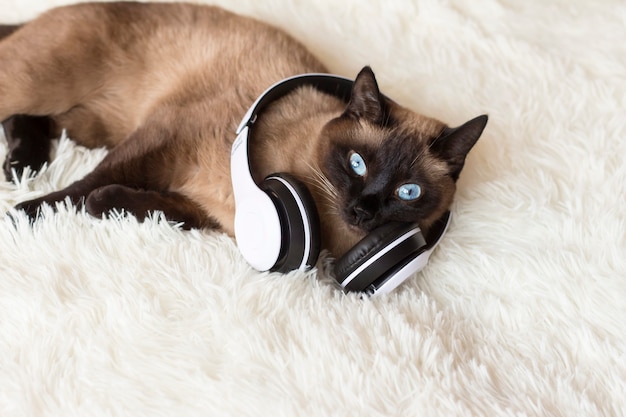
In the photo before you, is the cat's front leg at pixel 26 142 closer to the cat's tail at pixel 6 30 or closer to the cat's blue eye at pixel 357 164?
the cat's tail at pixel 6 30

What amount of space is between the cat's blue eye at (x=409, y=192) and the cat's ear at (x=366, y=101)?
0.47 ft

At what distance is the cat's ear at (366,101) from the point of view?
1.01m

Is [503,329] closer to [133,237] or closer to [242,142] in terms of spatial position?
[242,142]

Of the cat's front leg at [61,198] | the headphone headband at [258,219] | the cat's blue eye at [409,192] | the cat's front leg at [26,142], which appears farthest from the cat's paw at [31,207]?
the cat's blue eye at [409,192]

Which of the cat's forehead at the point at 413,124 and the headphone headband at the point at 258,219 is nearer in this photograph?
the headphone headband at the point at 258,219

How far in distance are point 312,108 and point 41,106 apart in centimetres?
64

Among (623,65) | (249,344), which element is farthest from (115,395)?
(623,65)

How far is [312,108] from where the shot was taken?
46.4 inches

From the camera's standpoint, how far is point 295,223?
90 cm

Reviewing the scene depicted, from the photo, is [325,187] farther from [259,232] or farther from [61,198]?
[61,198]

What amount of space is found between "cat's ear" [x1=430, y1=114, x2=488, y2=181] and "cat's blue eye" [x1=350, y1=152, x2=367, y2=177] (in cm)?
14

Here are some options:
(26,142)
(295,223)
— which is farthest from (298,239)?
Answer: (26,142)

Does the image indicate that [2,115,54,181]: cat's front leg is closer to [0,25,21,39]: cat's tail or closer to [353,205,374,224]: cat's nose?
[0,25,21,39]: cat's tail

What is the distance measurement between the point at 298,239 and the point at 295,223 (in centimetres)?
3
